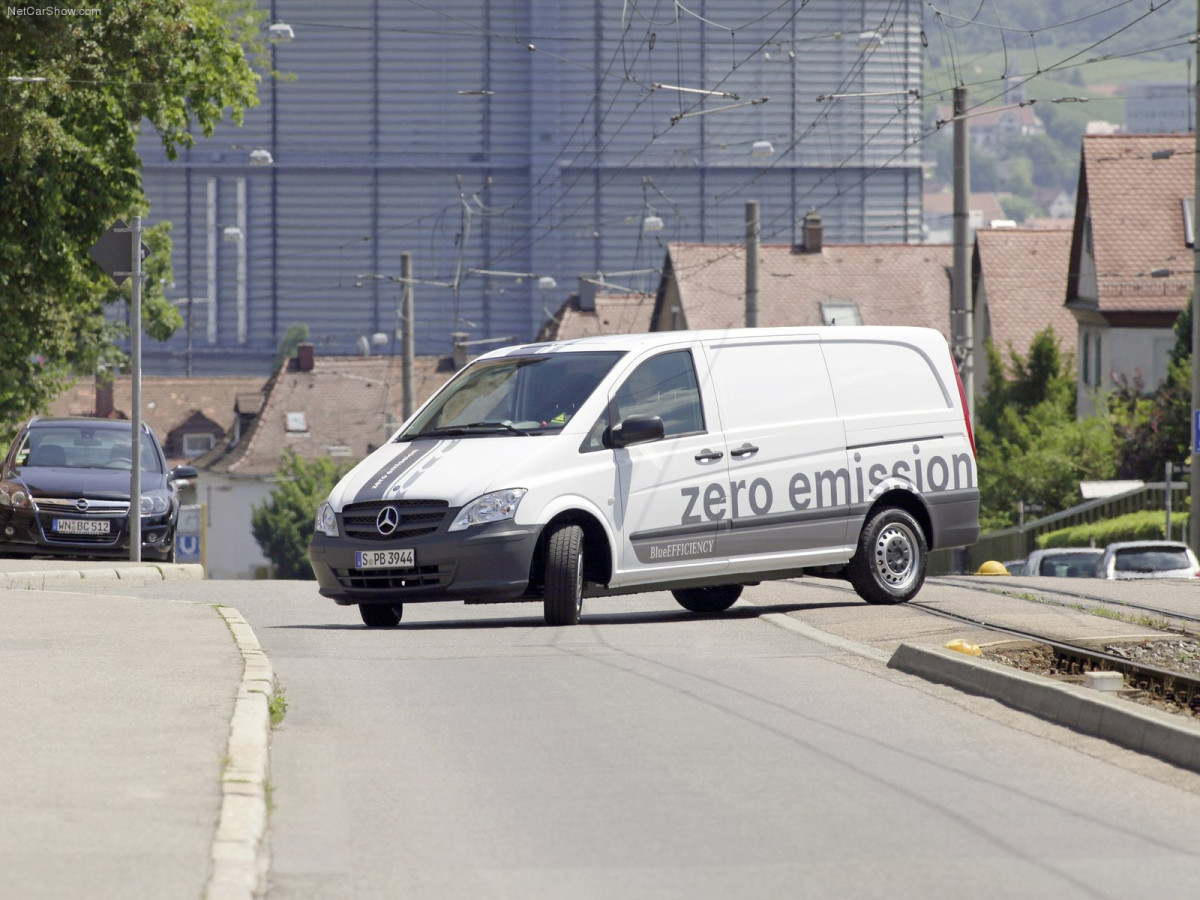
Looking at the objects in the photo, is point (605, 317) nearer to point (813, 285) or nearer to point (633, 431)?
point (813, 285)

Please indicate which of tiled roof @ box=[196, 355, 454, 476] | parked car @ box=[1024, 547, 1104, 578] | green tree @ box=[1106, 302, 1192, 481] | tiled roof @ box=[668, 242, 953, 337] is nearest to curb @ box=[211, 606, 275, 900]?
parked car @ box=[1024, 547, 1104, 578]

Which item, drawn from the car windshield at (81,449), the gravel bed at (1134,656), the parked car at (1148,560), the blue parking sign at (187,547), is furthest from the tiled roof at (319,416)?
the gravel bed at (1134,656)

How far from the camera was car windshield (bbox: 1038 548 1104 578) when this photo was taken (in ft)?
95.7

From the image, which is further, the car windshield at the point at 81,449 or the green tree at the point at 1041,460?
the green tree at the point at 1041,460

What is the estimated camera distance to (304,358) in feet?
289

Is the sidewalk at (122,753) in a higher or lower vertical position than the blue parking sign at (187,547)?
higher

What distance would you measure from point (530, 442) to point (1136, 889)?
790 centimetres

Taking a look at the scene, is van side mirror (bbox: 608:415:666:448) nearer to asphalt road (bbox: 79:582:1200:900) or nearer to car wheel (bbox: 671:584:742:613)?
asphalt road (bbox: 79:582:1200:900)

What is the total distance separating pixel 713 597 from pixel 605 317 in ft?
215

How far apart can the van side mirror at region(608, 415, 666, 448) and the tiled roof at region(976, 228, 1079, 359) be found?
158 feet

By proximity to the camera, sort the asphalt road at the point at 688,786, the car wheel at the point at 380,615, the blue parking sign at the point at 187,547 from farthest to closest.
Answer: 1. the blue parking sign at the point at 187,547
2. the car wheel at the point at 380,615
3. the asphalt road at the point at 688,786

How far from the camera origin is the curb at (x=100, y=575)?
754 inches

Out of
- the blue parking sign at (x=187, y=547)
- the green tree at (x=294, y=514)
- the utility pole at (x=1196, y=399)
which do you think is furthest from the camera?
the green tree at (x=294, y=514)

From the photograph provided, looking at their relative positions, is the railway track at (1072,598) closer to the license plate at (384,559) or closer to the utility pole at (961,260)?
the license plate at (384,559)
